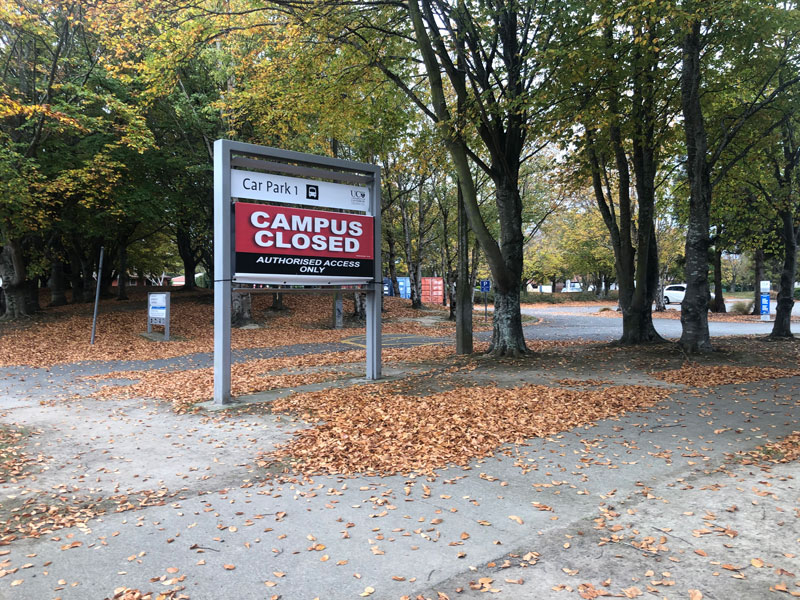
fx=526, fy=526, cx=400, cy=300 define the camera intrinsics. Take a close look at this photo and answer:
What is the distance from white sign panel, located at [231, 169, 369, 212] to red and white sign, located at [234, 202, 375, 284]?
0.21 metres

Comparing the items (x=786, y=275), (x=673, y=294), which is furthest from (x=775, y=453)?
(x=673, y=294)

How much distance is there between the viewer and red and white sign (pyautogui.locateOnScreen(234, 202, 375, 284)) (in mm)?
7699

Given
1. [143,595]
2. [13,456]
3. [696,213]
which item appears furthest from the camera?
[696,213]

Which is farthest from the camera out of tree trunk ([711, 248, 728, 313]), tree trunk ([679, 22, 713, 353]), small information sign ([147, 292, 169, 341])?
tree trunk ([711, 248, 728, 313])

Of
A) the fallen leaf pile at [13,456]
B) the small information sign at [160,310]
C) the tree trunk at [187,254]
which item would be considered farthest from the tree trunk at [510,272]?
the tree trunk at [187,254]

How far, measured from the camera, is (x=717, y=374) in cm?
930

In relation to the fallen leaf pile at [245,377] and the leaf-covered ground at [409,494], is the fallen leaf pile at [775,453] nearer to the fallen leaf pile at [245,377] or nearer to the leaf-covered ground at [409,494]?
the leaf-covered ground at [409,494]

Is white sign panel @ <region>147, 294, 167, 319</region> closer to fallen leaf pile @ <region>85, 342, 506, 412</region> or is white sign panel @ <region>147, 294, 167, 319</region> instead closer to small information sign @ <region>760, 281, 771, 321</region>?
A: fallen leaf pile @ <region>85, 342, 506, 412</region>

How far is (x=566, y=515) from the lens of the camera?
3.77 metres

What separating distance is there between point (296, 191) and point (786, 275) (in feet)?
46.7

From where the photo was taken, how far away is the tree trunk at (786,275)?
48.2 ft

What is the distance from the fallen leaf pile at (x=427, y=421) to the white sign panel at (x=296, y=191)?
305 centimetres

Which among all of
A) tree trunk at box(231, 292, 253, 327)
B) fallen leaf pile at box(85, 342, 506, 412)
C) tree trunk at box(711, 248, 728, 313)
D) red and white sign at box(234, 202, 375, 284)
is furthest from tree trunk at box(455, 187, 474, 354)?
tree trunk at box(711, 248, 728, 313)

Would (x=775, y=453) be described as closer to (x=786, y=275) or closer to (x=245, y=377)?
(x=245, y=377)
